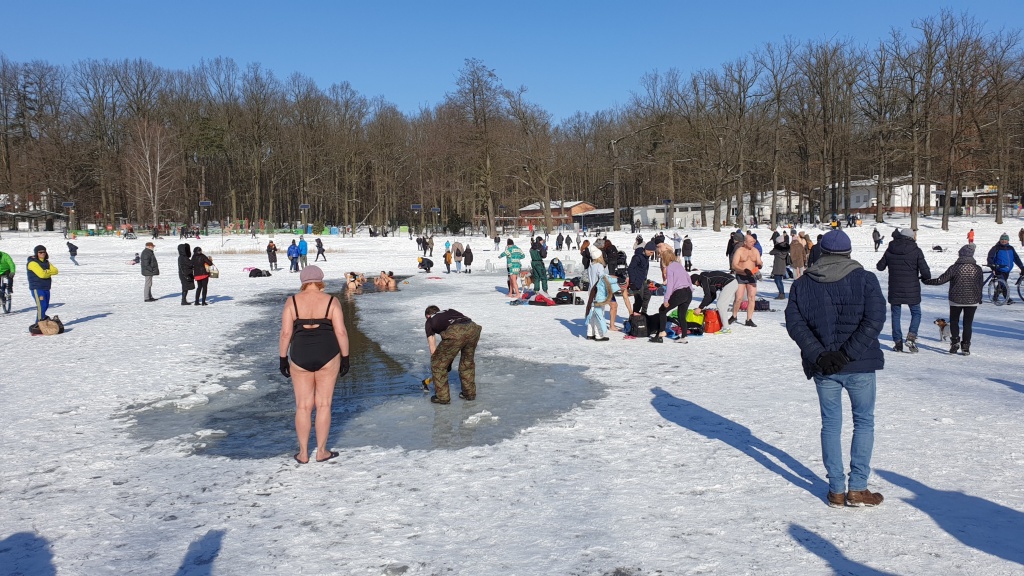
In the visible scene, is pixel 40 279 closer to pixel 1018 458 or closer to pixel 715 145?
pixel 1018 458

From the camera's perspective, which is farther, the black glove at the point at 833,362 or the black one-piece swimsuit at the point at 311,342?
the black one-piece swimsuit at the point at 311,342

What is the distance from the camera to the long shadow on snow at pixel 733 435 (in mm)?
5082

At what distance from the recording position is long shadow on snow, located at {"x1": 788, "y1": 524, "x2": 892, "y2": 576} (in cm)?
371

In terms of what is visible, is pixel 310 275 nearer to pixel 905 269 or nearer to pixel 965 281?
pixel 905 269

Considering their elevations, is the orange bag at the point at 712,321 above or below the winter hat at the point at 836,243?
below

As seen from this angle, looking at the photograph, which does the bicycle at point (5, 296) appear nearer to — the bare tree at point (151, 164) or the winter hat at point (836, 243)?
the winter hat at point (836, 243)

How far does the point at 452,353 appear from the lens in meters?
7.29

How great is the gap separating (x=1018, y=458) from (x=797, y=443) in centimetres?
163

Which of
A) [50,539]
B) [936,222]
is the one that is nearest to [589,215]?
[936,222]

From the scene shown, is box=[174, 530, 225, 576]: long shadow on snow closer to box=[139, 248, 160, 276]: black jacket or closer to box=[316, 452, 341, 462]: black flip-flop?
box=[316, 452, 341, 462]: black flip-flop

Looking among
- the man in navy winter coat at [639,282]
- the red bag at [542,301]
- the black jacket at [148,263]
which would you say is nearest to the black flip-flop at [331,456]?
the man in navy winter coat at [639,282]

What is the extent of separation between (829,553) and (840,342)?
1.29 meters

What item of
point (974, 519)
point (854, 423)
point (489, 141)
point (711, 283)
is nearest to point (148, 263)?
point (711, 283)

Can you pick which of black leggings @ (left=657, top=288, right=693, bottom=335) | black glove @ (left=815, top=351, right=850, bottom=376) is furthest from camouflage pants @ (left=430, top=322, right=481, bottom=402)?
black leggings @ (left=657, top=288, right=693, bottom=335)
